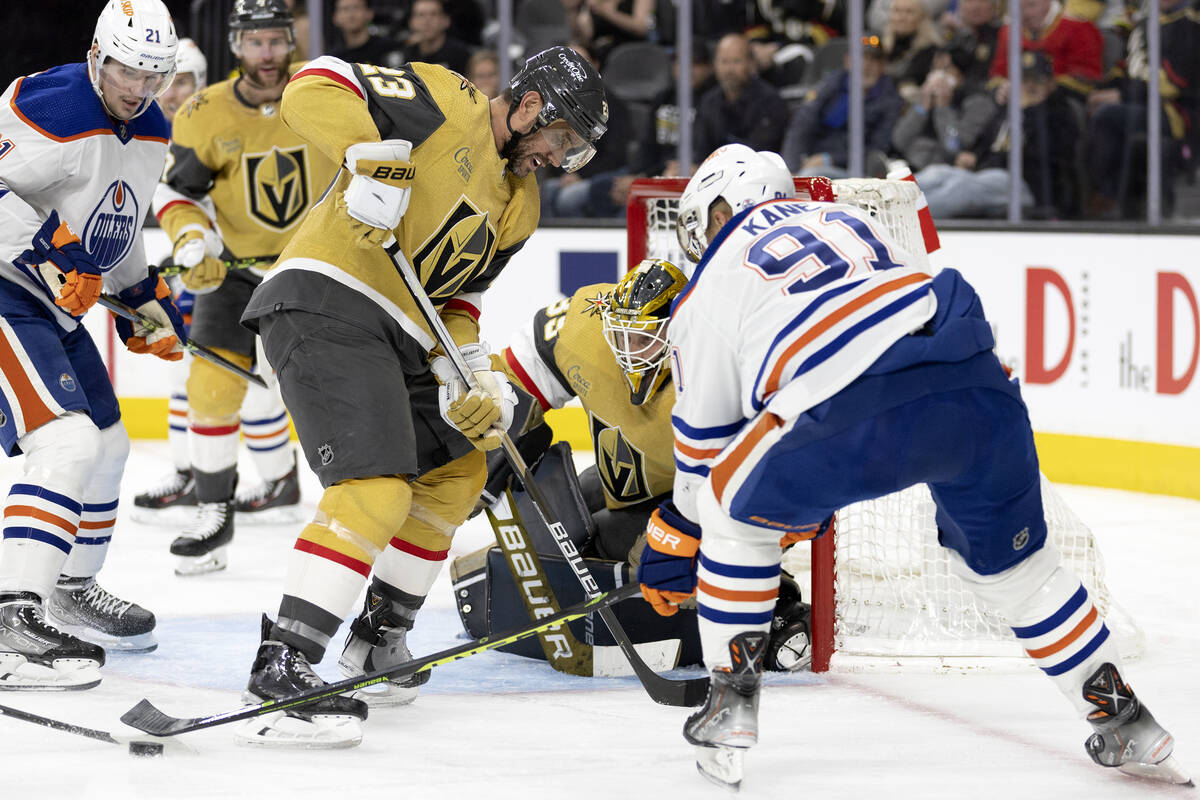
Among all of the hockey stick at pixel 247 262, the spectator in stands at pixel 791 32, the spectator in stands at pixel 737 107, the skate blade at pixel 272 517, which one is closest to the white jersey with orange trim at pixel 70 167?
the hockey stick at pixel 247 262

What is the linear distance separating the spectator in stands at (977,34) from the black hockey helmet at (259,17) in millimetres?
2952

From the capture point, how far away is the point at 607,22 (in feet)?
21.5

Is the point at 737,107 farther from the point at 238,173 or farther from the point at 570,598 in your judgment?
the point at 570,598

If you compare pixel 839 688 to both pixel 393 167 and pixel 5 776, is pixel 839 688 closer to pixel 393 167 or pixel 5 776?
pixel 393 167

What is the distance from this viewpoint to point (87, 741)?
8.29 feet

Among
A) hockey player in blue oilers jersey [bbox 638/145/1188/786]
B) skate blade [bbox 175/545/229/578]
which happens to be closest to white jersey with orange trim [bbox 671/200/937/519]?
hockey player in blue oilers jersey [bbox 638/145/1188/786]

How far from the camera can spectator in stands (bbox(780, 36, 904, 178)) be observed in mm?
6301

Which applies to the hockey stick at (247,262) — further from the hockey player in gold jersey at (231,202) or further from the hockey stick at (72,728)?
the hockey stick at (72,728)

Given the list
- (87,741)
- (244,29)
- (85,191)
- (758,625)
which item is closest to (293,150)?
(244,29)

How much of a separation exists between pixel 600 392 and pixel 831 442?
3.27ft

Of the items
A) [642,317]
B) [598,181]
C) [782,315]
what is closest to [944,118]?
[598,181]

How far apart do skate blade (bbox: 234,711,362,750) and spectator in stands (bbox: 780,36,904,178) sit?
4.23 metres

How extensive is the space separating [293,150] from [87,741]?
7.46 feet

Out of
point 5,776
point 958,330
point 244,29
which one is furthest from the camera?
point 244,29
